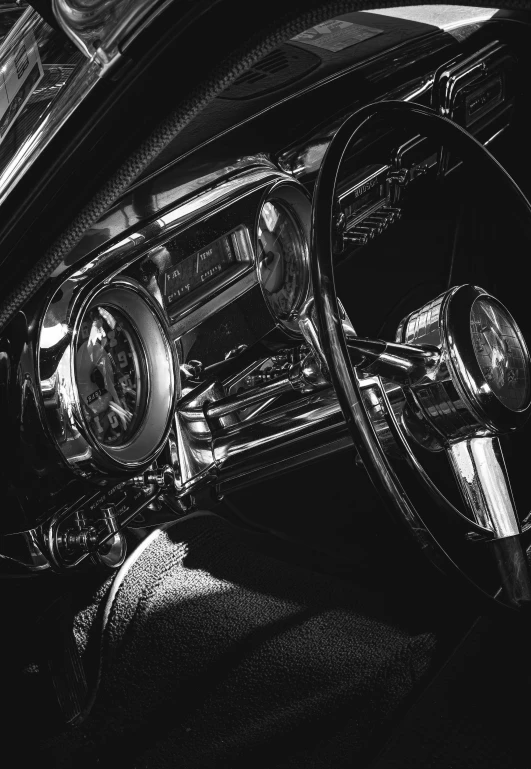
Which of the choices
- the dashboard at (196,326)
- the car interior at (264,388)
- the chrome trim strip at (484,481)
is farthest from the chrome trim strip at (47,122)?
the chrome trim strip at (484,481)

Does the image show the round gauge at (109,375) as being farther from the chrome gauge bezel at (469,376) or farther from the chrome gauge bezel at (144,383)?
the chrome gauge bezel at (469,376)

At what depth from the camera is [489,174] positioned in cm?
121

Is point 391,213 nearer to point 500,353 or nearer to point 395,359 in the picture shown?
point 500,353

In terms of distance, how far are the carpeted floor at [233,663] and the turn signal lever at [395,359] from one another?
75cm

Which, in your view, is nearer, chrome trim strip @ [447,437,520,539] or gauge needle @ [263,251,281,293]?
chrome trim strip @ [447,437,520,539]

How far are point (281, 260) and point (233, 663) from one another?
79 centimetres

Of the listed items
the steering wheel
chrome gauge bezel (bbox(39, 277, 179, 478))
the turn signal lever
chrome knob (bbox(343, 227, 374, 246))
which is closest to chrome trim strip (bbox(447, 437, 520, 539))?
the steering wheel

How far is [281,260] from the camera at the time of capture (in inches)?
56.1

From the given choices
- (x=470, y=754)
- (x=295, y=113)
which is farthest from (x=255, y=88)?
(x=470, y=754)

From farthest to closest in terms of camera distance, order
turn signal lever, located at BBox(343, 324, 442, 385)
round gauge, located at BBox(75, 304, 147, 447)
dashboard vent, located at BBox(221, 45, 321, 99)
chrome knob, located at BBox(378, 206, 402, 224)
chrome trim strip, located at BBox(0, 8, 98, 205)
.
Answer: chrome knob, located at BBox(378, 206, 402, 224)
dashboard vent, located at BBox(221, 45, 321, 99)
round gauge, located at BBox(75, 304, 147, 447)
turn signal lever, located at BBox(343, 324, 442, 385)
chrome trim strip, located at BBox(0, 8, 98, 205)

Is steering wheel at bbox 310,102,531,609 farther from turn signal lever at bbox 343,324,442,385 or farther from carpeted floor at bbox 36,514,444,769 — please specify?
carpeted floor at bbox 36,514,444,769

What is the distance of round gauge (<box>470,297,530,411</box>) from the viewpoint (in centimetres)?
113

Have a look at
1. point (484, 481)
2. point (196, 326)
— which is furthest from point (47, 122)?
point (484, 481)

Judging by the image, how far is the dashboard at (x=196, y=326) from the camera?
108cm
